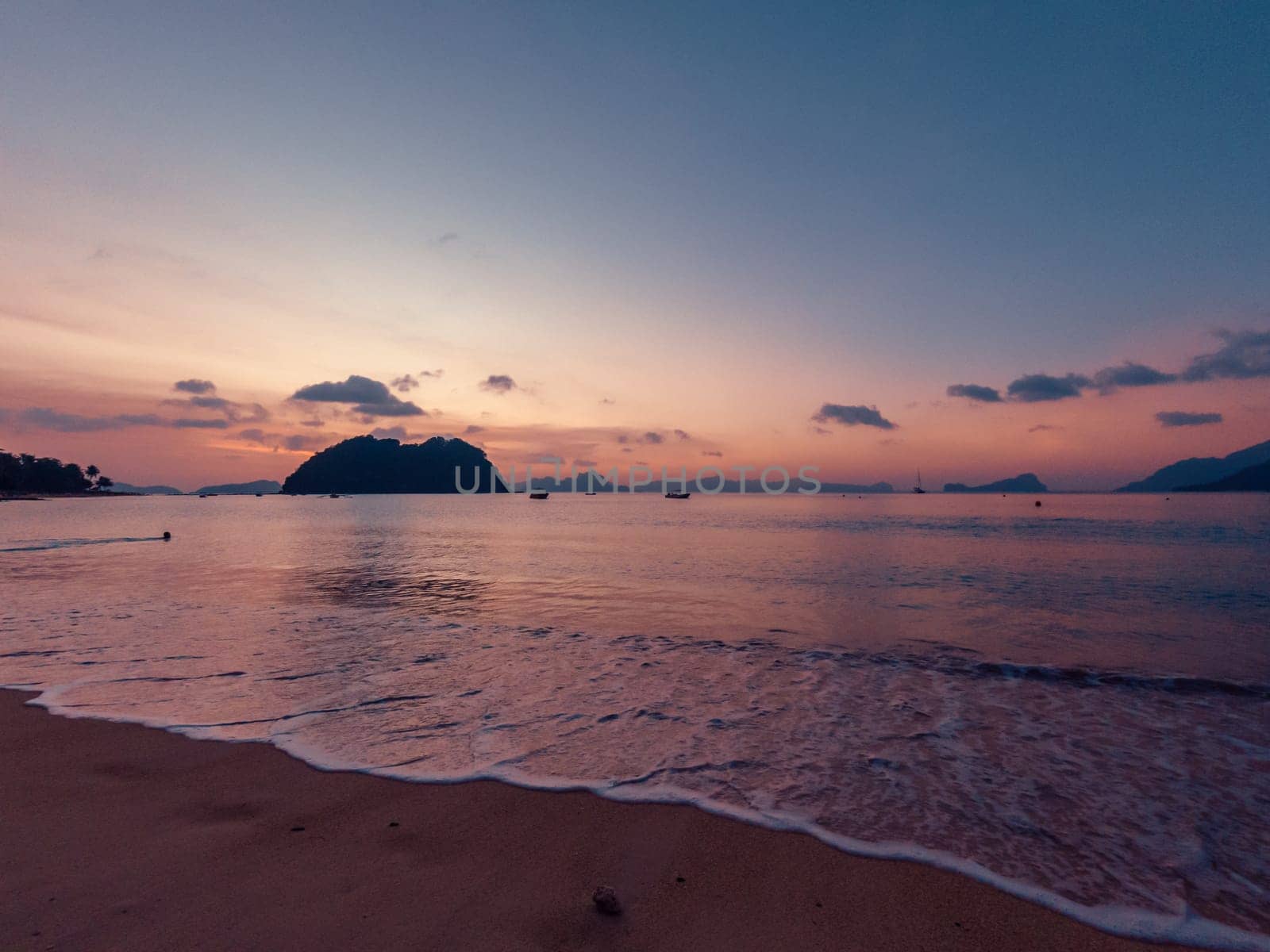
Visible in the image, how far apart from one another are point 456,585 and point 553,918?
21544mm

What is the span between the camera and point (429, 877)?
194 inches

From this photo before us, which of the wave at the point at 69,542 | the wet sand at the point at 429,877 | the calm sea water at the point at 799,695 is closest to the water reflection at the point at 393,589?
the calm sea water at the point at 799,695

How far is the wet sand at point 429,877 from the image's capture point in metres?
4.25

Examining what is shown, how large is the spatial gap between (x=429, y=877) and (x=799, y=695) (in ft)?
24.2

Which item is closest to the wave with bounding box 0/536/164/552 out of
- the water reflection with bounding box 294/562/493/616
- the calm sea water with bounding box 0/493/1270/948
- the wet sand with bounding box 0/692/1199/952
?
the calm sea water with bounding box 0/493/1270/948

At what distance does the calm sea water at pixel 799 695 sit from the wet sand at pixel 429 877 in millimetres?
592

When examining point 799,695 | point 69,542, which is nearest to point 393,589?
point 799,695

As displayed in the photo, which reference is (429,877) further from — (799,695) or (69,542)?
(69,542)

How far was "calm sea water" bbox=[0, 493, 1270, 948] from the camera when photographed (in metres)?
5.95

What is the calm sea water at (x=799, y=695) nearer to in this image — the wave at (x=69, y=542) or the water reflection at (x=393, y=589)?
the water reflection at (x=393, y=589)

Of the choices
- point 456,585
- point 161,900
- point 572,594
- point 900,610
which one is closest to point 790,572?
point 900,610

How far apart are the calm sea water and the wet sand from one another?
1.94 feet

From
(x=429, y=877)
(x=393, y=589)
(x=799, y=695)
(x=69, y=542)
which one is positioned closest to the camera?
(x=429, y=877)

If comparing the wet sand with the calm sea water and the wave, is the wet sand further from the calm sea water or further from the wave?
the wave
